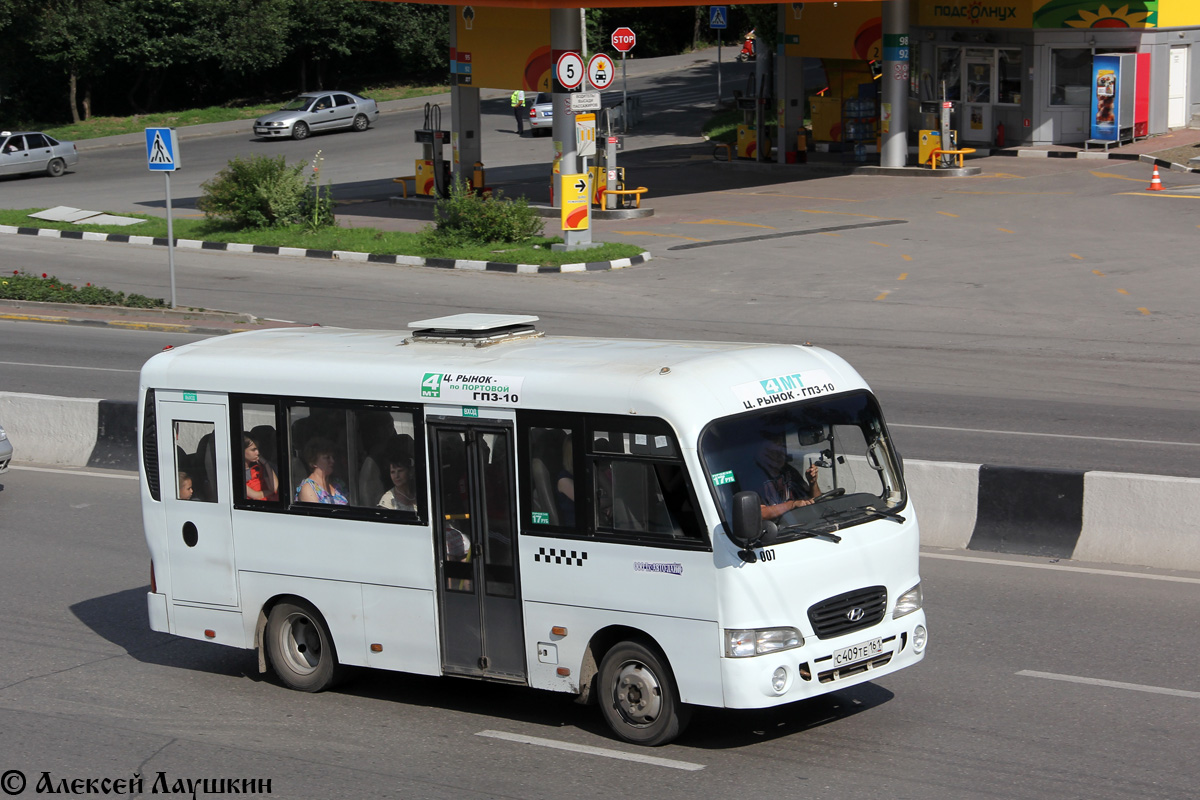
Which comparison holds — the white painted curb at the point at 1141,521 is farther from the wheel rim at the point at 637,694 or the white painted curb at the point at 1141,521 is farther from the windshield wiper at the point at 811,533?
the wheel rim at the point at 637,694

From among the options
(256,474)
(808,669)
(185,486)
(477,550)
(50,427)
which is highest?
(256,474)

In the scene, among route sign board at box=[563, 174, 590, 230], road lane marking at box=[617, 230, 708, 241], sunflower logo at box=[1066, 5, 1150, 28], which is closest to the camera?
route sign board at box=[563, 174, 590, 230]

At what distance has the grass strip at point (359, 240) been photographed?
2658 cm

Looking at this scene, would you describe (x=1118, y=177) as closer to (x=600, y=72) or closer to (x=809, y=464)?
(x=600, y=72)

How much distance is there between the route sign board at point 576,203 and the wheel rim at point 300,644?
1858 cm

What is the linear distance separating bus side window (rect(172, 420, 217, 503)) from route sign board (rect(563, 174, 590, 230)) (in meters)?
18.1

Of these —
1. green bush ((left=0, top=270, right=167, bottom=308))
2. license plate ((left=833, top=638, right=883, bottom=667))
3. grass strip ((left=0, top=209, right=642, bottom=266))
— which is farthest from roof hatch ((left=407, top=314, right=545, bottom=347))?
grass strip ((left=0, top=209, right=642, bottom=266))

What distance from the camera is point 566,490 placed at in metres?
7.38

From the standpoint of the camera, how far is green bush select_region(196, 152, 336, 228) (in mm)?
30516

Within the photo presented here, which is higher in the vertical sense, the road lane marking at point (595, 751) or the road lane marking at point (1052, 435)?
the road lane marking at point (1052, 435)

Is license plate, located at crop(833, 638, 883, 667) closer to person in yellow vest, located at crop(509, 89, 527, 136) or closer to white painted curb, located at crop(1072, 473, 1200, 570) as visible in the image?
white painted curb, located at crop(1072, 473, 1200, 570)

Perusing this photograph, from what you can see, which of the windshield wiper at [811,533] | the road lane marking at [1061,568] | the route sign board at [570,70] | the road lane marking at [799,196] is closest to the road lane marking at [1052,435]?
the road lane marking at [1061,568]

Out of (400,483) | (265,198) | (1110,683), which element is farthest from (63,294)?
(1110,683)

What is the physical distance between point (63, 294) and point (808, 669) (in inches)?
824
